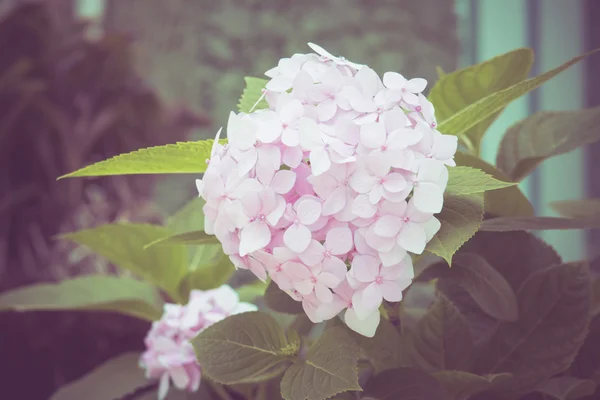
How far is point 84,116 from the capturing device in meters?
1.06

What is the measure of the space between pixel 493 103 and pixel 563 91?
655 millimetres

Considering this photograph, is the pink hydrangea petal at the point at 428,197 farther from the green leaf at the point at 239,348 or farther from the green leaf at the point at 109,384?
the green leaf at the point at 109,384

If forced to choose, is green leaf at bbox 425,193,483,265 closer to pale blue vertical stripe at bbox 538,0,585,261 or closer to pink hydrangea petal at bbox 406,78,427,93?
pink hydrangea petal at bbox 406,78,427,93

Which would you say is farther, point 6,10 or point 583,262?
point 6,10

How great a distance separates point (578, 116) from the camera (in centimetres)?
40

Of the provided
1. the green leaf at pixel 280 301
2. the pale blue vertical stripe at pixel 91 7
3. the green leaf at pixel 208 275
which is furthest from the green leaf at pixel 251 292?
the pale blue vertical stripe at pixel 91 7

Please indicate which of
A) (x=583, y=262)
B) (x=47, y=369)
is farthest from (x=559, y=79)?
(x=47, y=369)

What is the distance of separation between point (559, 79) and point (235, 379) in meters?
0.75

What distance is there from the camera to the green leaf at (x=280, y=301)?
1.15 feet

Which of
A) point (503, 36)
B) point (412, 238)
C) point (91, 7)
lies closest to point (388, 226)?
point (412, 238)

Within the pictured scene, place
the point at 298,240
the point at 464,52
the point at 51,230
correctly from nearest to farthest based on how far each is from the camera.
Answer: the point at 298,240 → the point at 51,230 → the point at 464,52

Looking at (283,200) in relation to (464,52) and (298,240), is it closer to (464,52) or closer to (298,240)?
(298,240)

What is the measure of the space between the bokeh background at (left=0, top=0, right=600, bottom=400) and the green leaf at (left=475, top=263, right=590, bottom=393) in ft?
1.72

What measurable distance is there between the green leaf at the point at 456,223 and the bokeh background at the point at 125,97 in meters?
0.63
